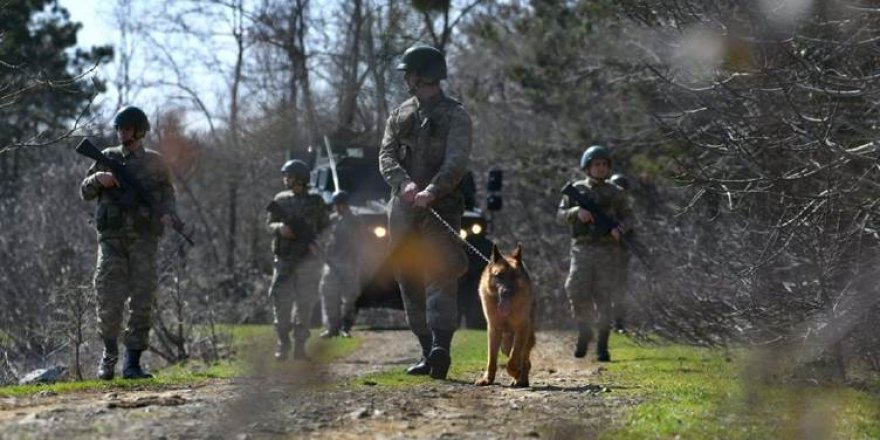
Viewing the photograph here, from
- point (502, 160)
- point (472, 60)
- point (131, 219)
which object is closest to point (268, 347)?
point (131, 219)

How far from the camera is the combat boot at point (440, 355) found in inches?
433

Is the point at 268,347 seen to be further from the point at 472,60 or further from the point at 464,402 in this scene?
the point at 472,60

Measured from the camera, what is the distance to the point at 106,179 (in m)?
11.7

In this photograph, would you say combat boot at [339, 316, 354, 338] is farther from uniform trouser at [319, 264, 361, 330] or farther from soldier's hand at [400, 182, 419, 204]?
soldier's hand at [400, 182, 419, 204]

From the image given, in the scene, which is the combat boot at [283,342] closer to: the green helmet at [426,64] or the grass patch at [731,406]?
the grass patch at [731,406]

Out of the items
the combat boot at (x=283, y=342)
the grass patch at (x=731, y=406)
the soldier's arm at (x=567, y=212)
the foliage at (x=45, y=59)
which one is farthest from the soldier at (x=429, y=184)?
the foliage at (x=45, y=59)

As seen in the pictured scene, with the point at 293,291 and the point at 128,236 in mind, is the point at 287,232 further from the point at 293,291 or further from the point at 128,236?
the point at 128,236

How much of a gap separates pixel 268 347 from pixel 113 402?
30.6 feet

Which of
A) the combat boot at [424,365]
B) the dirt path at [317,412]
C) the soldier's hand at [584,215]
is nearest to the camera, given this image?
the dirt path at [317,412]

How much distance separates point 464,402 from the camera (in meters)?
9.23

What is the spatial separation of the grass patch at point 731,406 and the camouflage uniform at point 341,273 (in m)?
7.10

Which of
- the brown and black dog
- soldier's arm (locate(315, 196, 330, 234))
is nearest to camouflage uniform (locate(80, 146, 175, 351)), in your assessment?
the brown and black dog

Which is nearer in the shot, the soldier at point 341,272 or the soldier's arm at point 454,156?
the soldier's arm at point 454,156

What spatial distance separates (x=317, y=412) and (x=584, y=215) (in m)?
6.78
